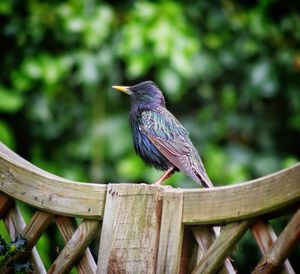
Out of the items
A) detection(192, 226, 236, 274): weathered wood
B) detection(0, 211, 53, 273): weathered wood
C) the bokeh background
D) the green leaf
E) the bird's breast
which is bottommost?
detection(192, 226, 236, 274): weathered wood

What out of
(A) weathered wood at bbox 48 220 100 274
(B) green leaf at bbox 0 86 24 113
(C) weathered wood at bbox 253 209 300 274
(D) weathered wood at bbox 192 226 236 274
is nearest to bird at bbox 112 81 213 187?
(A) weathered wood at bbox 48 220 100 274

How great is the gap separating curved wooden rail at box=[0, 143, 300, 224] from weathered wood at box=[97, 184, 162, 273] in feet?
0.21

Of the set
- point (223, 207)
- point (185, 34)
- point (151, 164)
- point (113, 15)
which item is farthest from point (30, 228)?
point (113, 15)

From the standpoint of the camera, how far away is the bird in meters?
4.33

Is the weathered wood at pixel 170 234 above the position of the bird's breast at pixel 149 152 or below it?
below

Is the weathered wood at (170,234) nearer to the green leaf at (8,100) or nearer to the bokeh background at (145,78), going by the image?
the bokeh background at (145,78)

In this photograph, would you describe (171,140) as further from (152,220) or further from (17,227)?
(152,220)

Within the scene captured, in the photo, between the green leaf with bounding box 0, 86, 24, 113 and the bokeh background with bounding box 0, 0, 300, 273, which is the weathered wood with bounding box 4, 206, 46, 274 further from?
A: the green leaf with bounding box 0, 86, 24, 113

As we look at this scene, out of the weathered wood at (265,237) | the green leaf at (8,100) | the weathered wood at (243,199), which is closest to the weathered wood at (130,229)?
the weathered wood at (243,199)

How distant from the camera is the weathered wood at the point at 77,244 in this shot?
106 inches

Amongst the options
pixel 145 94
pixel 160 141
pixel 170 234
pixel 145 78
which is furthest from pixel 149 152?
pixel 145 78

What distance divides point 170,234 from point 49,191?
0.52m

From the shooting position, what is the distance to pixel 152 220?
2.61m

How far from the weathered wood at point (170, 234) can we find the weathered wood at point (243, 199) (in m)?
0.03
